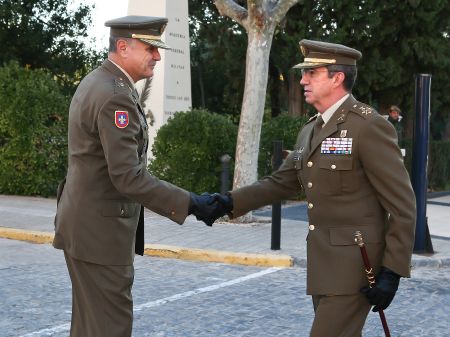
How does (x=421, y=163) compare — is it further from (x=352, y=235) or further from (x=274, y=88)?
(x=274, y=88)

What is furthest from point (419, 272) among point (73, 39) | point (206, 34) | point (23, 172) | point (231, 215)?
point (73, 39)

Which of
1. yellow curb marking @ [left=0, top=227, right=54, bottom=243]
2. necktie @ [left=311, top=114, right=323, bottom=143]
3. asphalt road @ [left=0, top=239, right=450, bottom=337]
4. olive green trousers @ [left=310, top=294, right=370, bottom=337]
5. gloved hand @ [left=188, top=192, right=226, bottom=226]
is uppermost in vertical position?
necktie @ [left=311, top=114, right=323, bottom=143]

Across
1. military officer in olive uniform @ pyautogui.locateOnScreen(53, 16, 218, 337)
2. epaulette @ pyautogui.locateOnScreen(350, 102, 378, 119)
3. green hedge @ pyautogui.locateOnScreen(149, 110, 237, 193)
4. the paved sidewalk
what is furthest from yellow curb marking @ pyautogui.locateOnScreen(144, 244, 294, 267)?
epaulette @ pyautogui.locateOnScreen(350, 102, 378, 119)

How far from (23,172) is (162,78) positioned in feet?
11.4

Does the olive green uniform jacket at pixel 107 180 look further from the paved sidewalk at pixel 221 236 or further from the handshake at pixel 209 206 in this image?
the paved sidewalk at pixel 221 236

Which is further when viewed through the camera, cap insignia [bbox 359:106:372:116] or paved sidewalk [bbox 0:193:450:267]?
paved sidewalk [bbox 0:193:450:267]

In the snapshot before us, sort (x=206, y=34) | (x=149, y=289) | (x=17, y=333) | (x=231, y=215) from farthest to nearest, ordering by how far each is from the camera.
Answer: (x=206, y=34) < (x=149, y=289) < (x=17, y=333) < (x=231, y=215)

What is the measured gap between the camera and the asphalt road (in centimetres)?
614

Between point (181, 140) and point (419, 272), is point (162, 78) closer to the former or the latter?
point (181, 140)

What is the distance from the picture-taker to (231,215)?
432 centimetres

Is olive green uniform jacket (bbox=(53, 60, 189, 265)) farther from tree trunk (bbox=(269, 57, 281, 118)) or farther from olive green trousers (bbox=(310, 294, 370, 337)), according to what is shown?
tree trunk (bbox=(269, 57, 281, 118))

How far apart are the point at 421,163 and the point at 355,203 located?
6.55 metres

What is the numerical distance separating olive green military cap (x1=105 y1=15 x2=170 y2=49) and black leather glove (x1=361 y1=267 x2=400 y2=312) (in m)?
1.58

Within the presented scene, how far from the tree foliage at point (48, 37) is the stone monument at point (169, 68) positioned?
1077 centimetres
